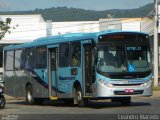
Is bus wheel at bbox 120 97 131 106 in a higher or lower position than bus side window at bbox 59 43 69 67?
lower

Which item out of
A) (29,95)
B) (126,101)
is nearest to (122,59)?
(126,101)

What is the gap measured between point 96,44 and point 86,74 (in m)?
1.46

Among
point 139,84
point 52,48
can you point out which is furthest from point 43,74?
point 139,84

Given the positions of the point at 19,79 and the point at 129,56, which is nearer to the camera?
the point at 129,56

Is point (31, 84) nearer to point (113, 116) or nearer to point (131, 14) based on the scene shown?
point (113, 116)

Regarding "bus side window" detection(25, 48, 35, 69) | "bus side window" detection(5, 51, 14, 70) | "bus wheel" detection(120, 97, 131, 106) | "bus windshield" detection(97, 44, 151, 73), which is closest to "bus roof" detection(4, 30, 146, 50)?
"bus side window" detection(25, 48, 35, 69)

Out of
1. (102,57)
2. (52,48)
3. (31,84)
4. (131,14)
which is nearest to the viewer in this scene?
(102,57)

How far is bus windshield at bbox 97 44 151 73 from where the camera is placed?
22.8m

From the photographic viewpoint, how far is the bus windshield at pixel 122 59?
899 inches

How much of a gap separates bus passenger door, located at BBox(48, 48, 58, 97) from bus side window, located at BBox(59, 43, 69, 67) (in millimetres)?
502

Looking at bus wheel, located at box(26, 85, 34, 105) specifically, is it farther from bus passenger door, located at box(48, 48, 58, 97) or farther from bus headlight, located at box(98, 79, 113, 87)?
bus headlight, located at box(98, 79, 113, 87)

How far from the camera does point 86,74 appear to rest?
23578mm

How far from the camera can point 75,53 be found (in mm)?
24406

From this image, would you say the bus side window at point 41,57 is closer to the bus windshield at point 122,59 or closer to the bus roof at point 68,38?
the bus roof at point 68,38
